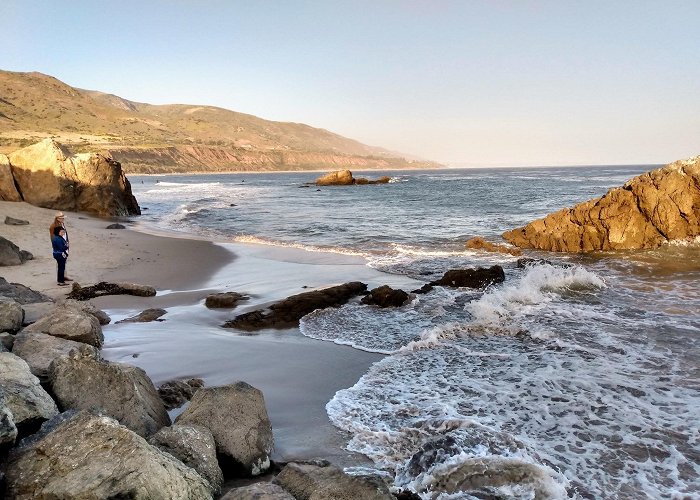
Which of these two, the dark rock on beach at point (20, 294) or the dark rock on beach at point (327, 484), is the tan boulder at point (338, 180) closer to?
the dark rock on beach at point (20, 294)

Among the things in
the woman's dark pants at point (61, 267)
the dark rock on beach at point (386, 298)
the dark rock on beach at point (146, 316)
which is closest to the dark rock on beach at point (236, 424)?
the dark rock on beach at point (146, 316)

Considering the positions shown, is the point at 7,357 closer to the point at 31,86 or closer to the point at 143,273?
the point at 143,273

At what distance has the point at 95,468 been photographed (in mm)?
2939

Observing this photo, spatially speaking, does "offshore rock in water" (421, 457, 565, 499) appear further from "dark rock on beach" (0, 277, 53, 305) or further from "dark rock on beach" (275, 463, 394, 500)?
"dark rock on beach" (0, 277, 53, 305)

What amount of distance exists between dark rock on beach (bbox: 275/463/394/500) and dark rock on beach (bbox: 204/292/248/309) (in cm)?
603

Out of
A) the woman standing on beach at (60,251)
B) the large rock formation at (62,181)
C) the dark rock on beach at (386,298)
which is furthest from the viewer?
the large rock formation at (62,181)

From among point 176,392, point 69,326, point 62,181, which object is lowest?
point 176,392

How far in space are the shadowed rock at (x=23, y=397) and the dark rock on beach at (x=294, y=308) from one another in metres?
4.20

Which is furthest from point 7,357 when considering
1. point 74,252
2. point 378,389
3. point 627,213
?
point 627,213

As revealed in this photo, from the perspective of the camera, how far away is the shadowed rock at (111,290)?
31.6 feet

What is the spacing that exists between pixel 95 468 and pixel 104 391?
4.65 feet

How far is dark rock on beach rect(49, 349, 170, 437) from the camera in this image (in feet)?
13.5

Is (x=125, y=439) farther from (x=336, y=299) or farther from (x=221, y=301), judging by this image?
(x=336, y=299)

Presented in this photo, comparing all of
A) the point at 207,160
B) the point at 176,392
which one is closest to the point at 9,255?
the point at 176,392
